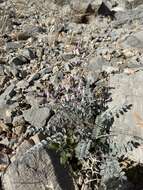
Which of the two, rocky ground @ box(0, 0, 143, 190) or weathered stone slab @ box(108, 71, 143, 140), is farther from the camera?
weathered stone slab @ box(108, 71, 143, 140)

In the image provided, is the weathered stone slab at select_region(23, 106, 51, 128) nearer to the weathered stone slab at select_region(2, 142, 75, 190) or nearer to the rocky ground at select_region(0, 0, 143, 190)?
the rocky ground at select_region(0, 0, 143, 190)

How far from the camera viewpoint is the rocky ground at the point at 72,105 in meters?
4.00

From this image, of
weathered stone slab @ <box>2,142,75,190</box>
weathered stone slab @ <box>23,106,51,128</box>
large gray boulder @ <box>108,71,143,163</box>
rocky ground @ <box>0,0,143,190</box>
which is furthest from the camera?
weathered stone slab @ <box>23,106,51,128</box>

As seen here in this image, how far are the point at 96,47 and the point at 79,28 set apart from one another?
1011mm

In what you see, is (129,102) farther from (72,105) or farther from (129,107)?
(72,105)

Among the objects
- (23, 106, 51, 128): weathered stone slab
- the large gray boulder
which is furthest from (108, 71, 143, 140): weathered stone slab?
(23, 106, 51, 128): weathered stone slab

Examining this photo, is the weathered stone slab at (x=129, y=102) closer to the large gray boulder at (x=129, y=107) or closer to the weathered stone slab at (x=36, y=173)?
the large gray boulder at (x=129, y=107)

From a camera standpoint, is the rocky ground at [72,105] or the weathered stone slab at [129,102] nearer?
the rocky ground at [72,105]

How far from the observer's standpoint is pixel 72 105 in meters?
4.62

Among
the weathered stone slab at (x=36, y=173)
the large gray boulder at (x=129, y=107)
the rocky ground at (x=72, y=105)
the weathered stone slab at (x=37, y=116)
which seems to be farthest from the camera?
the weathered stone slab at (x=37, y=116)

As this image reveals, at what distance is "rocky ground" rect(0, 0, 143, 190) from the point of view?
13.1 ft

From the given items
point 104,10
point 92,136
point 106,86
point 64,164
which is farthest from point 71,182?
point 104,10

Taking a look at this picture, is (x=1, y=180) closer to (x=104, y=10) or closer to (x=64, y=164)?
(x=64, y=164)

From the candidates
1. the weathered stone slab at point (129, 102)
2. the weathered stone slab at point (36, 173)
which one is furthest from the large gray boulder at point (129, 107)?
the weathered stone slab at point (36, 173)
